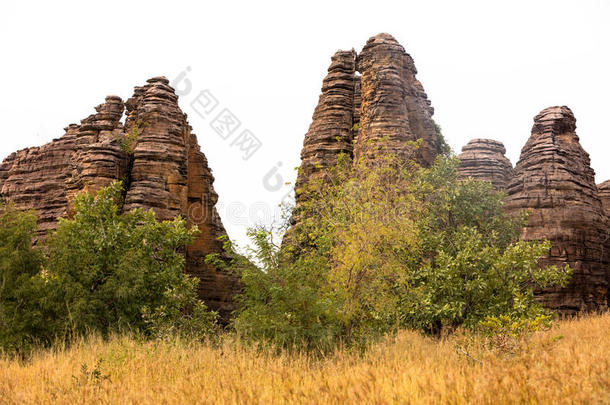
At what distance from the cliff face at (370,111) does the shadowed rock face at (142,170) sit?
10271 mm

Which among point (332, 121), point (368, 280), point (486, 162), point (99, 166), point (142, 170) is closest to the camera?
point (368, 280)

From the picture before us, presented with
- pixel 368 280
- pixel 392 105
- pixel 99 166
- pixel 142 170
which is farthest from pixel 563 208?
pixel 99 166

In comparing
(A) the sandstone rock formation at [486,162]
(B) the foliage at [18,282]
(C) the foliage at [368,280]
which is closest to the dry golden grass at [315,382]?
(C) the foliage at [368,280]

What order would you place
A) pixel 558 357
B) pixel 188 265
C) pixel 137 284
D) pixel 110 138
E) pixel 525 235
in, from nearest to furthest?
1. pixel 558 357
2. pixel 137 284
3. pixel 525 235
4. pixel 110 138
5. pixel 188 265

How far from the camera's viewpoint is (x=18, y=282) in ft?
52.1

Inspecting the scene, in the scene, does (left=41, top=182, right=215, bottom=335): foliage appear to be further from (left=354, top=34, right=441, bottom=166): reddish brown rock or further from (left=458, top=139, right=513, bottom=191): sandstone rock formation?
(left=458, top=139, right=513, bottom=191): sandstone rock formation

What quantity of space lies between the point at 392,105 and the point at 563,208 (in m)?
14.0

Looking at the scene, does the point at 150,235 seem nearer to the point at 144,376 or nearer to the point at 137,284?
the point at 137,284

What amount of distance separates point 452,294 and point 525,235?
13.0 meters

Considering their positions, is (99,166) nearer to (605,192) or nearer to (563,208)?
(563,208)

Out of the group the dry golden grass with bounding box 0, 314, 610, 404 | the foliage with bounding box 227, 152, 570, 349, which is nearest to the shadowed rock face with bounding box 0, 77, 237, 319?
the foliage with bounding box 227, 152, 570, 349

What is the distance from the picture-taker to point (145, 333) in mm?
17719

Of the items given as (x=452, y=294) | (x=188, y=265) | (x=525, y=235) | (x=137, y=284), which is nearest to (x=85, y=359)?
(x=137, y=284)

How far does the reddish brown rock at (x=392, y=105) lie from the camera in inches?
1312
